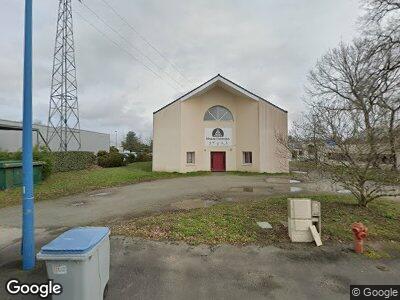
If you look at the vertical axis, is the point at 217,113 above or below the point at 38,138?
above

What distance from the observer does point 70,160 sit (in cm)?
2192

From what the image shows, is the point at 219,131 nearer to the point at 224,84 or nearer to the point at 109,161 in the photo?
the point at 224,84

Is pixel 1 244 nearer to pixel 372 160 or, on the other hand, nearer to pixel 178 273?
pixel 178 273

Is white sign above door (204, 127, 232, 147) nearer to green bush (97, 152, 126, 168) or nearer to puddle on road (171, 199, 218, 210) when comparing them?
green bush (97, 152, 126, 168)

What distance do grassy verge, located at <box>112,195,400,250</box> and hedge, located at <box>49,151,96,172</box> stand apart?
49.9ft

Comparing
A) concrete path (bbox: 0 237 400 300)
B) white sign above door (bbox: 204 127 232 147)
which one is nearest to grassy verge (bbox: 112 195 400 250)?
concrete path (bbox: 0 237 400 300)

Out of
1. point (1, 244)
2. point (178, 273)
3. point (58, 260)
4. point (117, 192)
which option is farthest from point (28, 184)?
point (117, 192)

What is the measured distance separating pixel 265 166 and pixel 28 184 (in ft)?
64.7

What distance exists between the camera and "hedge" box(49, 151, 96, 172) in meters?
20.6

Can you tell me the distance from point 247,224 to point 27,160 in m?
5.40

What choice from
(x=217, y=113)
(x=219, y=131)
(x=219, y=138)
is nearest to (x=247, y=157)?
(x=219, y=138)

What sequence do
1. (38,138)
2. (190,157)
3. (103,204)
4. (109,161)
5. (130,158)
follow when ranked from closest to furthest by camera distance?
(103,204) < (190,157) < (38,138) < (109,161) < (130,158)

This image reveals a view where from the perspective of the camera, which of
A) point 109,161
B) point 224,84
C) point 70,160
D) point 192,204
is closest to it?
point 192,204

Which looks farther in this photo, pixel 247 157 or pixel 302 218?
pixel 247 157
